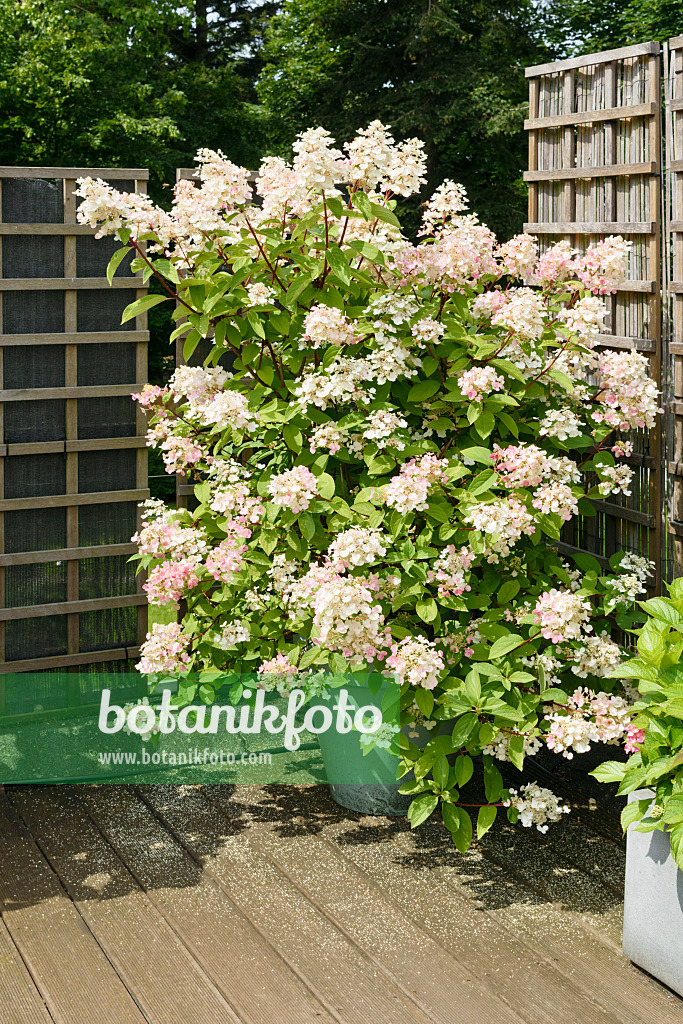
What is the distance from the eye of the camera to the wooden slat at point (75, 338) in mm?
Answer: 2785

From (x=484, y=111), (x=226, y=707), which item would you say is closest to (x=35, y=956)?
(x=226, y=707)

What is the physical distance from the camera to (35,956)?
2043mm

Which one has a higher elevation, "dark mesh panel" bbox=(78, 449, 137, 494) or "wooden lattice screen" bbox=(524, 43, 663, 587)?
"wooden lattice screen" bbox=(524, 43, 663, 587)

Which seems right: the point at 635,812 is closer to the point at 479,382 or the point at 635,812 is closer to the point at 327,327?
the point at 479,382

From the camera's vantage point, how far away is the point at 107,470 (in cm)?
299

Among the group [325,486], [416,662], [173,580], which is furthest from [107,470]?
[416,662]

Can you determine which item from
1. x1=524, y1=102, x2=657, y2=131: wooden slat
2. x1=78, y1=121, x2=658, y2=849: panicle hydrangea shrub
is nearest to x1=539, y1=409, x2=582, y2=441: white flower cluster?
x1=78, y1=121, x2=658, y2=849: panicle hydrangea shrub

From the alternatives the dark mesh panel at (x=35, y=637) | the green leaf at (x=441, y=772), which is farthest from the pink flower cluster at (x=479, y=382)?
the dark mesh panel at (x=35, y=637)

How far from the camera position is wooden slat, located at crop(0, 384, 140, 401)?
9.23 feet

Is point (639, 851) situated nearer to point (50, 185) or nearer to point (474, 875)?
point (474, 875)

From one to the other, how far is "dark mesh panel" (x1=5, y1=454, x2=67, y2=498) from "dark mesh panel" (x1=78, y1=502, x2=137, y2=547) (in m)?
0.10

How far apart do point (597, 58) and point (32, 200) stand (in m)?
1.55

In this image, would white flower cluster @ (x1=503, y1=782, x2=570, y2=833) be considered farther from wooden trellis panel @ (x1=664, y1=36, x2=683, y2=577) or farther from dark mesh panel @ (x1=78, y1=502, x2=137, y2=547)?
dark mesh panel @ (x1=78, y1=502, x2=137, y2=547)

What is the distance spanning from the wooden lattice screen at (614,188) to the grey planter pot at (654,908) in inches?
35.7
